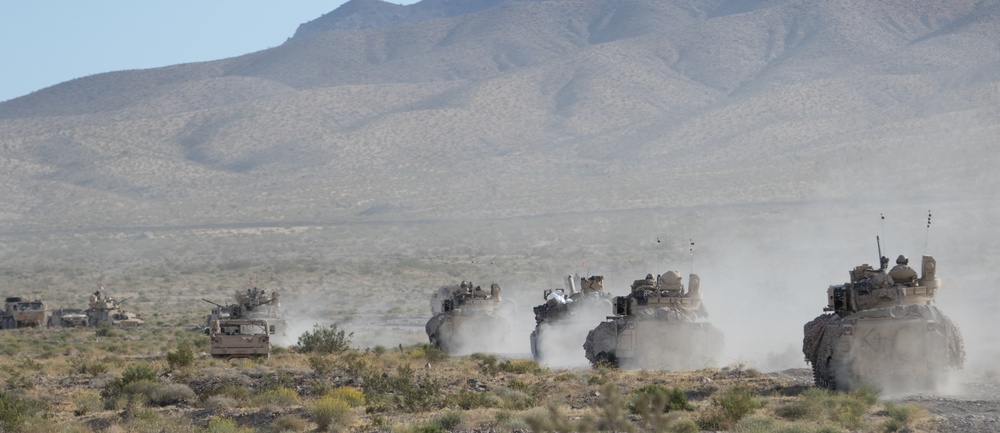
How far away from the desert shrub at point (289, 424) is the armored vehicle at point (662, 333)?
43.4 ft

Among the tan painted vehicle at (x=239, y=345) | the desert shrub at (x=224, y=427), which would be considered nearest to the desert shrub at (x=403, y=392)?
the desert shrub at (x=224, y=427)

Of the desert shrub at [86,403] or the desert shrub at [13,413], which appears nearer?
the desert shrub at [13,413]

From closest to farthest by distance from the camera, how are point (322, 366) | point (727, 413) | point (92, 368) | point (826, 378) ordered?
point (727, 413), point (826, 378), point (322, 366), point (92, 368)

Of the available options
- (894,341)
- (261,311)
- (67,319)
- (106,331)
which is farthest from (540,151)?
(894,341)

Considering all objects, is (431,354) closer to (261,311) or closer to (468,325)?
(468,325)

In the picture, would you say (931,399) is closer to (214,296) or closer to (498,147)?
(214,296)

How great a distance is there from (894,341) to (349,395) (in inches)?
390

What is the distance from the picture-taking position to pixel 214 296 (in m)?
86.8

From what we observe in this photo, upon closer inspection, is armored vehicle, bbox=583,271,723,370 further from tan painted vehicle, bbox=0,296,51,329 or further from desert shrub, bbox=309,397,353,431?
tan painted vehicle, bbox=0,296,51,329

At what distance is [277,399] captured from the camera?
85.3 ft

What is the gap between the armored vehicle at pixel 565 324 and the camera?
141 ft

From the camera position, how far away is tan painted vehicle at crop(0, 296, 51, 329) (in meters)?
62.1

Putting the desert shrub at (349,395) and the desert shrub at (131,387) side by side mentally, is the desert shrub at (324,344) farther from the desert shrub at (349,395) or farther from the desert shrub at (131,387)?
the desert shrub at (349,395)

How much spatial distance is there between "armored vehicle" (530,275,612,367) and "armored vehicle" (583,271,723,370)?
6872 mm
